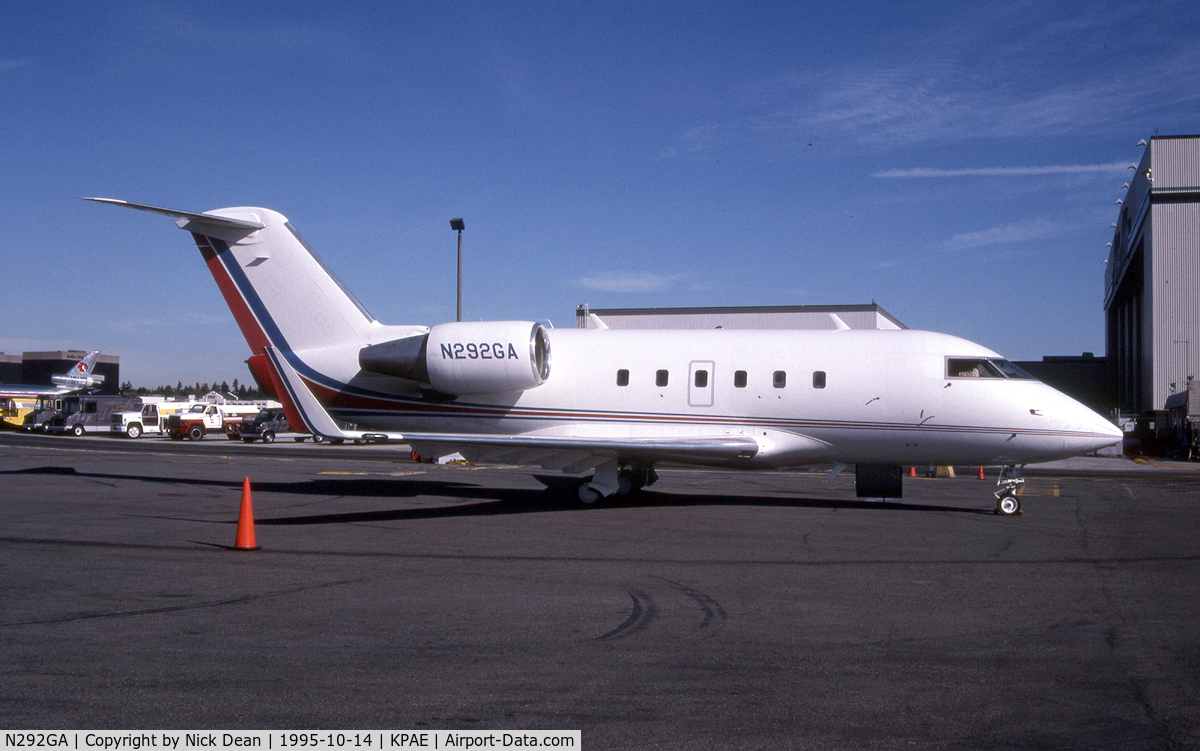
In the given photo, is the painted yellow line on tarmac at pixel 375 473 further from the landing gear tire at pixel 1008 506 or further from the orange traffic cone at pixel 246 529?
the landing gear tire at pixel 1008 506

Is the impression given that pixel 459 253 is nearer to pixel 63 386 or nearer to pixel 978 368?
pixel 978 368

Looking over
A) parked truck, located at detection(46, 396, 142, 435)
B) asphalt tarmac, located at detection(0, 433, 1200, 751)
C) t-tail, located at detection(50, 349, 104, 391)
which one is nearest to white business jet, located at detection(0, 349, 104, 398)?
t-tail, located at detection(50, 349, 104, 391)

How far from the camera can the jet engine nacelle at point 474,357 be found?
16922mm

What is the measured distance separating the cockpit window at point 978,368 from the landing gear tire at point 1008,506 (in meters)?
2.12

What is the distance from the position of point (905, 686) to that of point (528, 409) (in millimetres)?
12268

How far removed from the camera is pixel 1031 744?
4.78 m

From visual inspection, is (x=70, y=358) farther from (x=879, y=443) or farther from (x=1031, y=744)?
(x=1031, y=744)

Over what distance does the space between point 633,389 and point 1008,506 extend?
676cm

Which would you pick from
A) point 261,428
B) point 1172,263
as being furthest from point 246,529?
point 1172,263

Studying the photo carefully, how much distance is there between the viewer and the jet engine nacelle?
55.5ft

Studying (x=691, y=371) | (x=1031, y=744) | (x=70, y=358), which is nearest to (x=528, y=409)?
A: (x=691, y=371)

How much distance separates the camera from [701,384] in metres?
16.9
